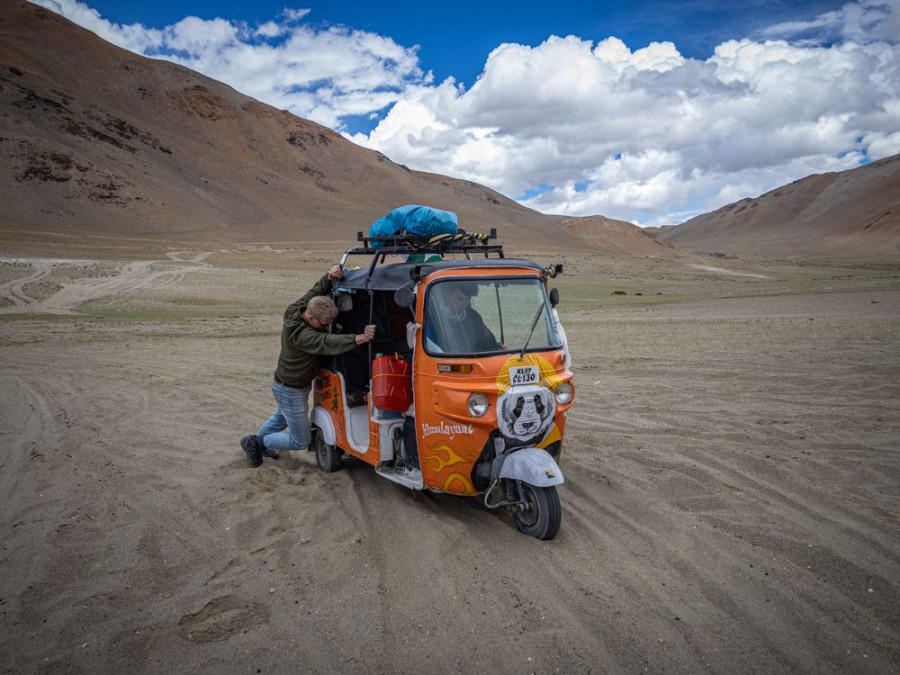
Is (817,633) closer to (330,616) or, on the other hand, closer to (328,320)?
(330,616)

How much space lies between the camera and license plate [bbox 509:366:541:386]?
15.7ft

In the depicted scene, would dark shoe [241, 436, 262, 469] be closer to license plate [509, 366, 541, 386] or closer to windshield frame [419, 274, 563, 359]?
windshield frame [419, 274, 563, 359]

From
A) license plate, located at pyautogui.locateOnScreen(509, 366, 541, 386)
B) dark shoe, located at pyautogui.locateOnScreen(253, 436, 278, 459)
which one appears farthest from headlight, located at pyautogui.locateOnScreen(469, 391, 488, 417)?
dark shoe, located at pyautogui.locateOnScreen(253, 436, 278, 459)

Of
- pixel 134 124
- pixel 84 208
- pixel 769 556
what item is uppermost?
pixel 134 124

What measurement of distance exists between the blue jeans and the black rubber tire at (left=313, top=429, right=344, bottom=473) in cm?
19

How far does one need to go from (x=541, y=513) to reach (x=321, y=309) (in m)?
2.77

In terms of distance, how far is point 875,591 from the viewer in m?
3.99

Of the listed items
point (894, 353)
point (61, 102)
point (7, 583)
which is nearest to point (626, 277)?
point (894, 353)

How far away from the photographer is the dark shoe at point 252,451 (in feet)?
21.1

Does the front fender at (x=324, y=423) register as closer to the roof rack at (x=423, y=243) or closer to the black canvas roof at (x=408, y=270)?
the black canvas roof at (x=408, y=270)

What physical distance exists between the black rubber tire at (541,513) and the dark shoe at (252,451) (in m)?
3.09

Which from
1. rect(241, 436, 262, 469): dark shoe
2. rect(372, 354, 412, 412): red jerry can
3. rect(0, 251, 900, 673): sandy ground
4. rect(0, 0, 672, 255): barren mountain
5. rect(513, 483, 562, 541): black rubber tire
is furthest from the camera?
rect(0, 0, 672, 255): barren mountain

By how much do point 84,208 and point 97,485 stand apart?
84123 millimetres

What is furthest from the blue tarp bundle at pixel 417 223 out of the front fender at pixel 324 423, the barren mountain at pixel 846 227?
the barren mountain at pixel 846 227
